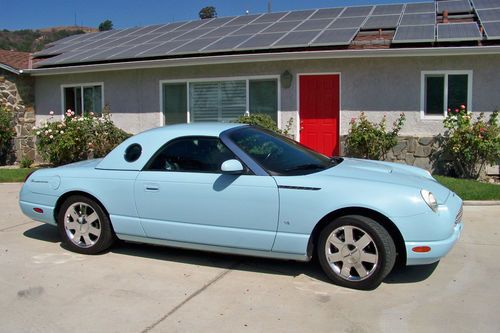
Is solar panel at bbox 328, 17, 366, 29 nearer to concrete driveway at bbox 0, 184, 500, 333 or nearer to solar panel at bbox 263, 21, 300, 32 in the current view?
solar panel at bbox 263, 21, 300, 32

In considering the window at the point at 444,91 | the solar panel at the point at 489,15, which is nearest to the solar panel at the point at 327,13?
the solar panel at the point at 489,15

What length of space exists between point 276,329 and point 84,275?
219cm

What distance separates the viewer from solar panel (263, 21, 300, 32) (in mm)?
13056

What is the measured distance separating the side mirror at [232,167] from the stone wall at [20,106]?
37.4ft

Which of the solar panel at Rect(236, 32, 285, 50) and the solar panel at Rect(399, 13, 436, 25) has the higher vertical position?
the solar panel at Rect(399, 13, 436, 25)

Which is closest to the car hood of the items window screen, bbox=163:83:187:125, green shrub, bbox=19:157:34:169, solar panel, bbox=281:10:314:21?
window screen, bbox=163:83:187:125

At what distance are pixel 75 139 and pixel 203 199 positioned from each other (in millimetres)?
8584

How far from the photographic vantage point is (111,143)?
12.8 metres

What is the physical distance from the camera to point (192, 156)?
16.7 ft

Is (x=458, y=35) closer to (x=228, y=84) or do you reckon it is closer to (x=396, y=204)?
(x=228, y=84)

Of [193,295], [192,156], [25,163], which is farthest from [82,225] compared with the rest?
[25,163]

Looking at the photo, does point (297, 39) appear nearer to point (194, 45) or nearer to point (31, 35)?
point (194, 45)

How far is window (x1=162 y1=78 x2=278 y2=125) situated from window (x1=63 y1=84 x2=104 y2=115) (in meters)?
2.25

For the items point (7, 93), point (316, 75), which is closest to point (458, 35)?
point (316, 75)
